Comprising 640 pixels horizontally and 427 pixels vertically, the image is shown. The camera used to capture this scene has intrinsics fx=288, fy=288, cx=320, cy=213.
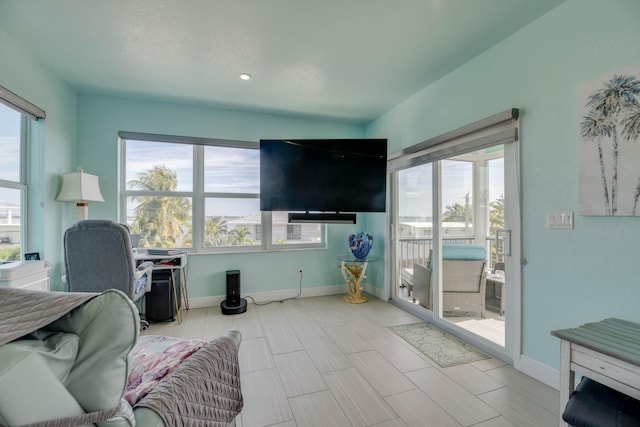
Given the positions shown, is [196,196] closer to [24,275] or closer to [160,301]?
[160,301]

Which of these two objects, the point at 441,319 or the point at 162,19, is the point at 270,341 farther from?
the point at 162,19

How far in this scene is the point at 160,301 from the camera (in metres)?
3.16

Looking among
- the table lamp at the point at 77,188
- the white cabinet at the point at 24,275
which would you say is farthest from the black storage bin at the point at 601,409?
the table lamp at the point at 77,188

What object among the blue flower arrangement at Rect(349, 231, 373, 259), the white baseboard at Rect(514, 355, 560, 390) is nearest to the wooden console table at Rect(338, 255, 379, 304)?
the blue flower arrangement at Rect(349, 231, 373, 259)

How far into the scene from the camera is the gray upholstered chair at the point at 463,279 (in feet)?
9.45

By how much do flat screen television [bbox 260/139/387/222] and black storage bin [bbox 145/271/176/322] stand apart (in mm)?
1399

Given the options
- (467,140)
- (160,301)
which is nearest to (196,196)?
(160,301)

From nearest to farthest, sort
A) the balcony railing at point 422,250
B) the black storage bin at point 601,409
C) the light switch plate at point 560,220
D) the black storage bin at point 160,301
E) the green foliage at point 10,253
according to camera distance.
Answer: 1. the black storage bin at point 601,409
2. the light switch plate at point 560,220
3. the green foliage at point 10,253
4. the balcony railing at point 422,250
5. the black storage bin at point 160,301

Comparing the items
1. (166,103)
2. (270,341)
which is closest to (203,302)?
(270,341)

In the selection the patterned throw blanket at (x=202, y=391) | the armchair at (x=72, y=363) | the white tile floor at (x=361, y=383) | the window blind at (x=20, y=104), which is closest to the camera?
the armchair at (x=72, y=363)

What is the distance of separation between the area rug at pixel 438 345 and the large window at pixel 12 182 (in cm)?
351

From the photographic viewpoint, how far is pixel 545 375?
199cm

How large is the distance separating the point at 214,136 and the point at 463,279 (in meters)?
3.38

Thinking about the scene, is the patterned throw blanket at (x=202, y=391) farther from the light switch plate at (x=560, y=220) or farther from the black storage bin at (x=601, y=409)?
the light switch plate at (x=560, y=220)
